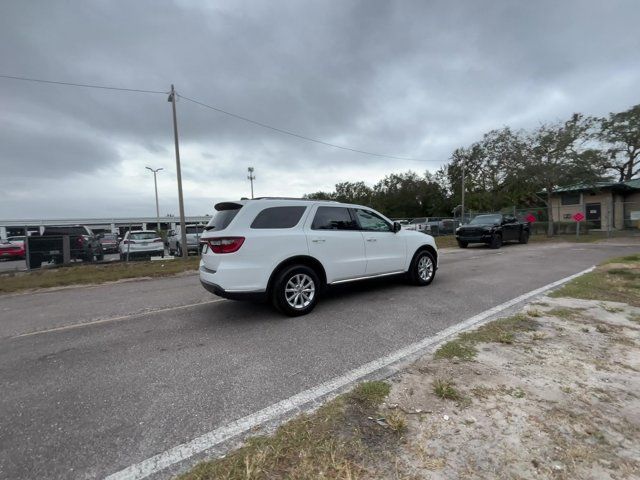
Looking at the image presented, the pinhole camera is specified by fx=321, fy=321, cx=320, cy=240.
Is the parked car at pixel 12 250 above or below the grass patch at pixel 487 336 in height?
above

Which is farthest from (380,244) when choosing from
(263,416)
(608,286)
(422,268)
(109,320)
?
(109,320)

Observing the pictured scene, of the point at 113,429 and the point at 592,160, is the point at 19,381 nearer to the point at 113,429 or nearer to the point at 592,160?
the point at 113,429

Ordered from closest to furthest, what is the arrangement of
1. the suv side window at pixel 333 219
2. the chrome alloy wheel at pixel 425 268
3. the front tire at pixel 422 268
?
the suv side window at pixel 333 219, the front tire at pixel 422 268, the chrome alloy wheel at pixel 425 268

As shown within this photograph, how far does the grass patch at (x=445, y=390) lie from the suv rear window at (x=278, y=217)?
303 centimetres

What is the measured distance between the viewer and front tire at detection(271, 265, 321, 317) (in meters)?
4.77

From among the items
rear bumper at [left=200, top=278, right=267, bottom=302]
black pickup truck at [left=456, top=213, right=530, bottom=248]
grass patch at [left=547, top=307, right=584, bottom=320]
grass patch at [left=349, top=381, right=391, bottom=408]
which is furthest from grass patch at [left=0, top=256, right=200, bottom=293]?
black pickup truck at [left=456, top=213, right=530, bottom=248]

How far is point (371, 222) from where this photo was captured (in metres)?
6.14

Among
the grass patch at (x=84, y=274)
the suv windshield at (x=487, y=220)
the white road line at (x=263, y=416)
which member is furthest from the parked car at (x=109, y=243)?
Answer: the white road line at (x=263, y=416)

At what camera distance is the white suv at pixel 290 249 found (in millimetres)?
4523

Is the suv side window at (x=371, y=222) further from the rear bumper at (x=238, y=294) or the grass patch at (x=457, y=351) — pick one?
the grass patch at (x=457, y=351)

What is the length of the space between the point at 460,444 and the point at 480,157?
119ft

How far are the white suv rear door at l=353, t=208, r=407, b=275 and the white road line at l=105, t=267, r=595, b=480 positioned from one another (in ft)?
7.00

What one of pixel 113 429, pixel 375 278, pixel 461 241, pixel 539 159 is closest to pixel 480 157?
pixel 539 159

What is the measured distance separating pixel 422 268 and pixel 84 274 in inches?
417
